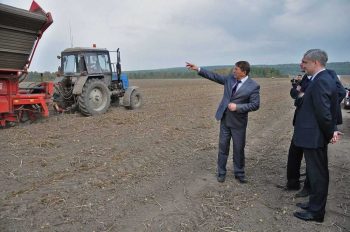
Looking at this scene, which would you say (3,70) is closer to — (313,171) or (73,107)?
(73,107)

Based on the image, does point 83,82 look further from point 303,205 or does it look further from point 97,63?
point 303,205

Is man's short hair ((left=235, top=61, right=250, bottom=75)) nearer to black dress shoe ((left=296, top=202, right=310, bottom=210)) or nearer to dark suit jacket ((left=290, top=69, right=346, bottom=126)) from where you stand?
Result: dark suit jacket ((left=290, top=69, right=346, bottom=126))

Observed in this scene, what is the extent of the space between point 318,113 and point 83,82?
873cm

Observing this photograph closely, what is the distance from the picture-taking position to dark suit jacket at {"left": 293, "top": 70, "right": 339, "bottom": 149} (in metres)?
3.69

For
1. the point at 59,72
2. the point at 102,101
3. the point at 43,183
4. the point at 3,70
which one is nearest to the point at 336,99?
the point at 43,183

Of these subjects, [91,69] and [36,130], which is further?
[91,69]

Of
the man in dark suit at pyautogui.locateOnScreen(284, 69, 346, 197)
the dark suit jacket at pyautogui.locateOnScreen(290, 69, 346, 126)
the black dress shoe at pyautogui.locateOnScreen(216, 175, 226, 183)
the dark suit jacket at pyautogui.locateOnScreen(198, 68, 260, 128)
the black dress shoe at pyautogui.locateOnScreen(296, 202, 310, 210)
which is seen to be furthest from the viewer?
the black dress shoe at pyautogui.locateOnScreen(216, 175, 226, 183)

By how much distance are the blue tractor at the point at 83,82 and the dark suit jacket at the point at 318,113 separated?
327 inches

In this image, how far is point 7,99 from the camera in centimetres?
898

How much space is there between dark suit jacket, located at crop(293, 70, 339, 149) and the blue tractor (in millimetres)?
8312

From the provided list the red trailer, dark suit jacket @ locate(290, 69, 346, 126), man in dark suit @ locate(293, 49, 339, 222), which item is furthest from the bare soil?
dark suit jacket @ locate(290, 69, 346, 126)

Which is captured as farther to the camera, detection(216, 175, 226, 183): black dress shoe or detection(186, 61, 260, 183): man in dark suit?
detection(216, 175, 226, 183): black dress shoe

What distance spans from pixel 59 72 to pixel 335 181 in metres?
9.45

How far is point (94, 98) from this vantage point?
38.3ft
